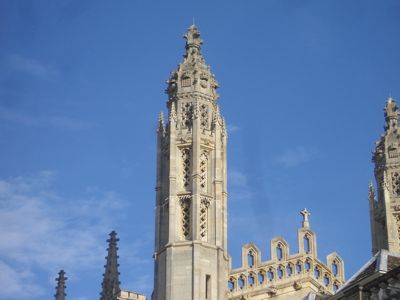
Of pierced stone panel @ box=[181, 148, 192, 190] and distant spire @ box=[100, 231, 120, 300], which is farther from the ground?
pierced stone panel @ box=[181, 148, 192, 190]

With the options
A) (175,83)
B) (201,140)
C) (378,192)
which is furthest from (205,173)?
(378,192)

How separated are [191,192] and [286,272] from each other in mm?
4322

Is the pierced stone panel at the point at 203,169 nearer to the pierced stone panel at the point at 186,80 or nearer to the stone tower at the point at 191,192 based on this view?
the stone tower at the point at 191,192

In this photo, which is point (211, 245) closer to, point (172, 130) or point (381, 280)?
point (172, 130)

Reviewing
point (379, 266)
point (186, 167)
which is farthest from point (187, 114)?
point (379, 266)

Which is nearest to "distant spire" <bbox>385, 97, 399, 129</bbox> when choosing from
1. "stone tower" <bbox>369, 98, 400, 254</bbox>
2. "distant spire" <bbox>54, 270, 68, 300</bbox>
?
"stone tower" <bbox>369, 98, 400, 254</bbox>

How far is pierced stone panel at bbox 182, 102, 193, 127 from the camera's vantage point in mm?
38469

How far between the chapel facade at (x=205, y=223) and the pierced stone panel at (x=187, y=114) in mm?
31

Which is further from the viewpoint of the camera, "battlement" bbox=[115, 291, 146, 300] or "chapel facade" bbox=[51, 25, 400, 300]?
"battlement" bbox=[115, 291, 146, 300]

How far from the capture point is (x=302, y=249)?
3941cm

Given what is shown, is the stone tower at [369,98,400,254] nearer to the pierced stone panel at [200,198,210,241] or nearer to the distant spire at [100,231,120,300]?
the pierced stone panel at [200,198,210,241]

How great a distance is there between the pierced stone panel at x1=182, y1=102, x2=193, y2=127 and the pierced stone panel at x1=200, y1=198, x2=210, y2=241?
2.69 metres

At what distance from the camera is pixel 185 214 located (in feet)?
121

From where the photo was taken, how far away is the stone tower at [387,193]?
40.8m
